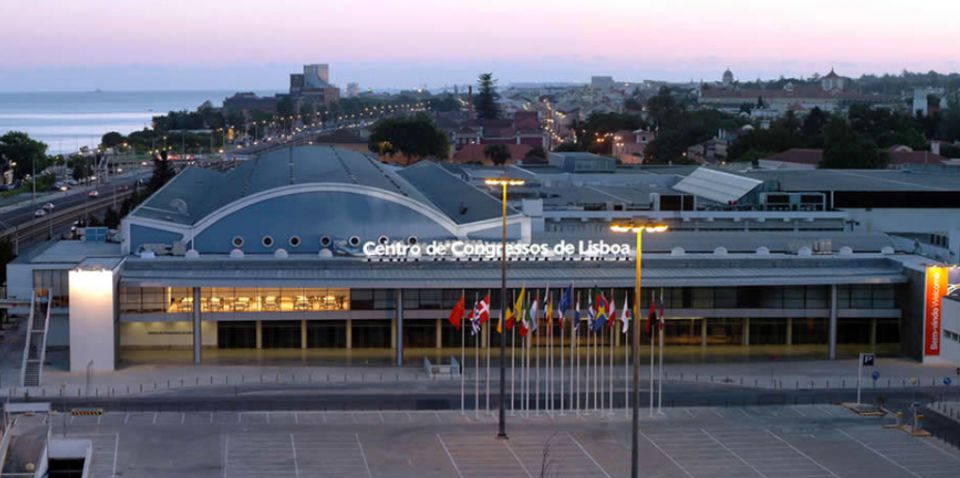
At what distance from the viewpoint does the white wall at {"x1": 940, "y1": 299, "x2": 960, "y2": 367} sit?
6862 centimetres

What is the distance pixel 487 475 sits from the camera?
4966 cm

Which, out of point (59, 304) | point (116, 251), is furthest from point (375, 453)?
point (116, 251)

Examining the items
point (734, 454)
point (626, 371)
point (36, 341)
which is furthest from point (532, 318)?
point (36, 341)

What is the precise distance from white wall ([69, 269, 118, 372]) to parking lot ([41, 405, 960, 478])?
9201mm

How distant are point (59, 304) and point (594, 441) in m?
30.3

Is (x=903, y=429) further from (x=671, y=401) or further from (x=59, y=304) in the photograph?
(x=59, y=304)

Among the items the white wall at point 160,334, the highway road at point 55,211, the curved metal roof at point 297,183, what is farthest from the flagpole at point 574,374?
the highway road at point 55,211

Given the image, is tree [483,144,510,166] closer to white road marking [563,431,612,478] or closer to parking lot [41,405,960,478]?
parking lot [41,405,960,478]

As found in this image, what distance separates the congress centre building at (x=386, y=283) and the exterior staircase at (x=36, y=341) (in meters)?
0.20

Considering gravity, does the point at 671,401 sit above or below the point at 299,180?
below

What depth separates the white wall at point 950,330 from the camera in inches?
2702

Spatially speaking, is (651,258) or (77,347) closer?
(77,347)

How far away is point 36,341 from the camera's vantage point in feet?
225

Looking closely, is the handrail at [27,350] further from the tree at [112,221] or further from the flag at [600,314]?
the tree at [112,221]
